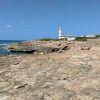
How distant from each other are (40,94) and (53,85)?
3.90 feet

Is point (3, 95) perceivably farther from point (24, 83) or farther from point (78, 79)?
point (78, 79)

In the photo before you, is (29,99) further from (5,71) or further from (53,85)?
(5,71)

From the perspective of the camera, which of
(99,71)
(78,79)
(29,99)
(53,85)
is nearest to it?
(29,99)

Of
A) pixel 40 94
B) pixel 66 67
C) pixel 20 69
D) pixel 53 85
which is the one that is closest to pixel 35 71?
pixel 20 69

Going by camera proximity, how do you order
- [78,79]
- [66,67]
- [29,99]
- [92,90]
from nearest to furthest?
[29,99] → [92,90] → [78,79] → [66,67]

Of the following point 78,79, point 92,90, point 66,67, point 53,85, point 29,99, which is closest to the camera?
point 29,99

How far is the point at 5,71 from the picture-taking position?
12.7 meters

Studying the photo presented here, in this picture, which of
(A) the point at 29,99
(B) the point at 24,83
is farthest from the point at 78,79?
(A) the point at 29,99

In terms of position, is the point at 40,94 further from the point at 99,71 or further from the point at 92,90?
the point at 99,71

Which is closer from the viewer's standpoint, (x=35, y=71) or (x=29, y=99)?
(x=29, y=99)

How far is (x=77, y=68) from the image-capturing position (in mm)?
13359

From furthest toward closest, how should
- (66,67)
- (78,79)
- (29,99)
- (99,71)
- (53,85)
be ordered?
1. (66,67)
2. (99,71)
3. (78,79)
4. (53,85)
5. (29,99)

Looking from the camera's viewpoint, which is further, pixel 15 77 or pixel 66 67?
pixel 66 67

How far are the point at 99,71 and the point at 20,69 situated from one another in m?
3.85
